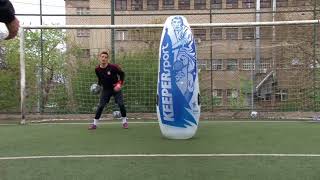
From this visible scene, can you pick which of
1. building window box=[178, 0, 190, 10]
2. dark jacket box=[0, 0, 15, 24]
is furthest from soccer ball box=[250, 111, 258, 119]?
building window box=[178, 0, 190, 10]

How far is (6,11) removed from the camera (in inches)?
112

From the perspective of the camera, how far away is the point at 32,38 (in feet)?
48.6

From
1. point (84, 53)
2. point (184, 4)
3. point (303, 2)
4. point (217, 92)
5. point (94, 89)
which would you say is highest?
point (184, 4)

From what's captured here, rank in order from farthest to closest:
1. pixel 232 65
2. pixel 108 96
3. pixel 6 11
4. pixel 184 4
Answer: pixel 184 4 < pixel 232 65 < pixel 108 96 < pixel 6 11


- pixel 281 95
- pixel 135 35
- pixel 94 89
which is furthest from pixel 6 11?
pixel 135 35

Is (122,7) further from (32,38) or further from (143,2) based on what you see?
(32,38)

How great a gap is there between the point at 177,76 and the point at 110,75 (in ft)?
8.55

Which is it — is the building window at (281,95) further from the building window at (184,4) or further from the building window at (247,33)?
the building window at (184,4)

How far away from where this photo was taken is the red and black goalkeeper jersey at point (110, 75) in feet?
35.4

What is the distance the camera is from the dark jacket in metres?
2.80

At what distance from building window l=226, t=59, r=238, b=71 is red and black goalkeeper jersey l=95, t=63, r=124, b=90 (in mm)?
5673

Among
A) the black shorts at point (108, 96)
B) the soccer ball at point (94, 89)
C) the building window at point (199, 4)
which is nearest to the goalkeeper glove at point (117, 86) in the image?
the black shorts at point (108, 96)

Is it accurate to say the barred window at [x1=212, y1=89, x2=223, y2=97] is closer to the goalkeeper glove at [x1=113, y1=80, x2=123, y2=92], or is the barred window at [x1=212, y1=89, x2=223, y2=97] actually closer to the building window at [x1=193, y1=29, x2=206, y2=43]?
the building window at [x1=193, y1=29, x2=206, y2=43]

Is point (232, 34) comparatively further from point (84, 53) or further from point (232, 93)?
point (84, 53)
